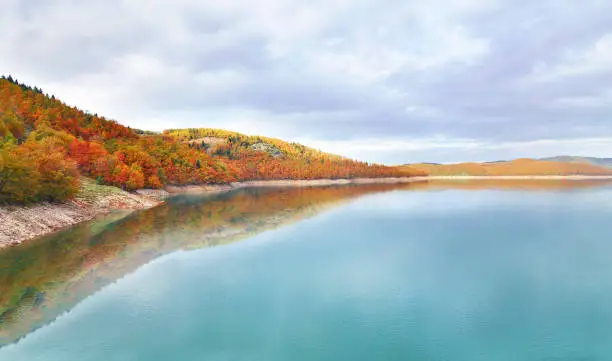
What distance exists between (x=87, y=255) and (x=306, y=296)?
952 inches

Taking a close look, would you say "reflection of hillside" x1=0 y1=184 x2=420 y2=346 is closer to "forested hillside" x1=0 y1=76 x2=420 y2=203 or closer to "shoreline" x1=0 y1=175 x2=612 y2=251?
Result: "shoreline" x1=0 y1=175 x2=612 y2=251

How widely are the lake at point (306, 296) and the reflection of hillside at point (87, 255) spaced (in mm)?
191

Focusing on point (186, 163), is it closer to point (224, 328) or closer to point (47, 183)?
point (47, 183)

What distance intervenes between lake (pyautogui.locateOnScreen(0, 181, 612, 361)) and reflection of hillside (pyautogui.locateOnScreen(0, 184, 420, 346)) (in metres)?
0.19

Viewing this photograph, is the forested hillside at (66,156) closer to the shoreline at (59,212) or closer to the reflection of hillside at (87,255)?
the shoreline at (59,212)

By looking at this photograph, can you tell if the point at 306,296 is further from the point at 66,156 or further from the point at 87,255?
the point at 66,156

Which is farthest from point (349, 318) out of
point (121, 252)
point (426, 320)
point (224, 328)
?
point (121, 252)

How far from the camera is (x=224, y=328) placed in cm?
2123

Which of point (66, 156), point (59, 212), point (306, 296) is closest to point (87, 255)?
point (59, 212)

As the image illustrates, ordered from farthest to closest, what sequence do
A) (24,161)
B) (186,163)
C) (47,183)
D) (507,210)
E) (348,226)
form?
(186,163) < (507,210) < (348,226) < (47,183) < (24,161)

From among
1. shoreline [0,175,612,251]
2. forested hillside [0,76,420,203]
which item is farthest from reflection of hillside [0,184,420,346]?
forested hillside [0,76,420,203]

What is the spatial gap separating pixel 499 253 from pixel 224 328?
31080 millimetres

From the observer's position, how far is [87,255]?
127 ft

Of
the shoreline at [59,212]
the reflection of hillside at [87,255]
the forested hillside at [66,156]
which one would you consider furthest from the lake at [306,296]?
the forested hillside at [66,156]
